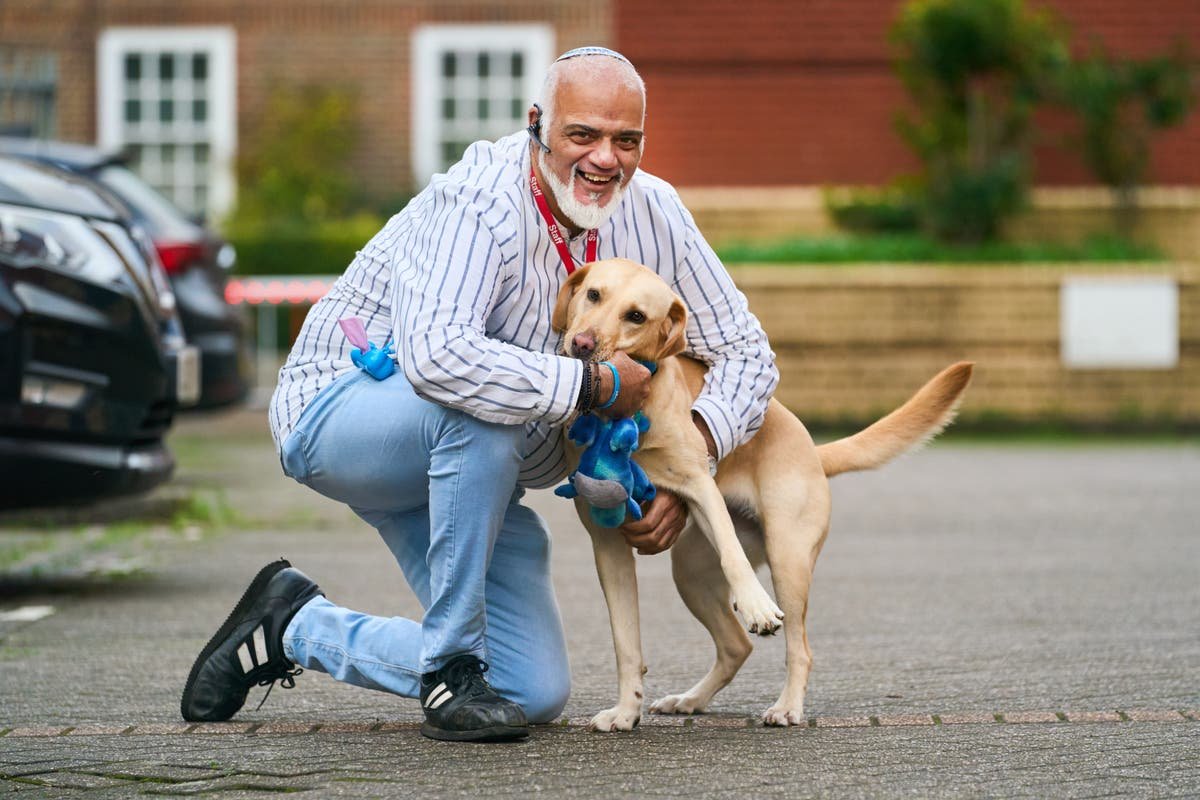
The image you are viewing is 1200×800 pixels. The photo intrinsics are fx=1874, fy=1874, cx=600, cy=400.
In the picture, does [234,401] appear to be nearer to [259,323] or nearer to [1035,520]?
[1035,520]

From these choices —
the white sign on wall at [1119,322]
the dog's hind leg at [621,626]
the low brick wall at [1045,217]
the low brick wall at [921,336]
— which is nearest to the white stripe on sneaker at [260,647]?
the dog's hind leg at [621,626]

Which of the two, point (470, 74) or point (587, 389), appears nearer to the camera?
point (587, 389)

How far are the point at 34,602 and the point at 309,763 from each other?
2.94 meters

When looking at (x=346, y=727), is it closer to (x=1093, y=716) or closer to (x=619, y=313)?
(x=619, y=313)

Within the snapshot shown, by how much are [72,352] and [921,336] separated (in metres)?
8.85

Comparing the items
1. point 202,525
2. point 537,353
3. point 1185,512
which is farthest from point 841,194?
point 537,353

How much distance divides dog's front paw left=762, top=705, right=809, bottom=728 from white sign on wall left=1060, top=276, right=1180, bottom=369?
33.3 ft

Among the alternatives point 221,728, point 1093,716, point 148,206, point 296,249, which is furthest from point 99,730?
point 296,249

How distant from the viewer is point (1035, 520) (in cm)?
901

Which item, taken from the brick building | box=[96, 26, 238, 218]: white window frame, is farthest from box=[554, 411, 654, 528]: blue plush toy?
box=[96, 26, 238, 218]: white window frame

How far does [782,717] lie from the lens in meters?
4.31

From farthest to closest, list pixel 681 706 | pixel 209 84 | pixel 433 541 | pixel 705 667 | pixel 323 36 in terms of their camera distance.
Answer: pixel 209 84
pixel 323 36
pixel 705 667
pixel 681 706
pixel 433 541

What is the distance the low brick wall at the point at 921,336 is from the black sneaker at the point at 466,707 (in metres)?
9.92

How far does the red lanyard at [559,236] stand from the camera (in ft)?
13.8
